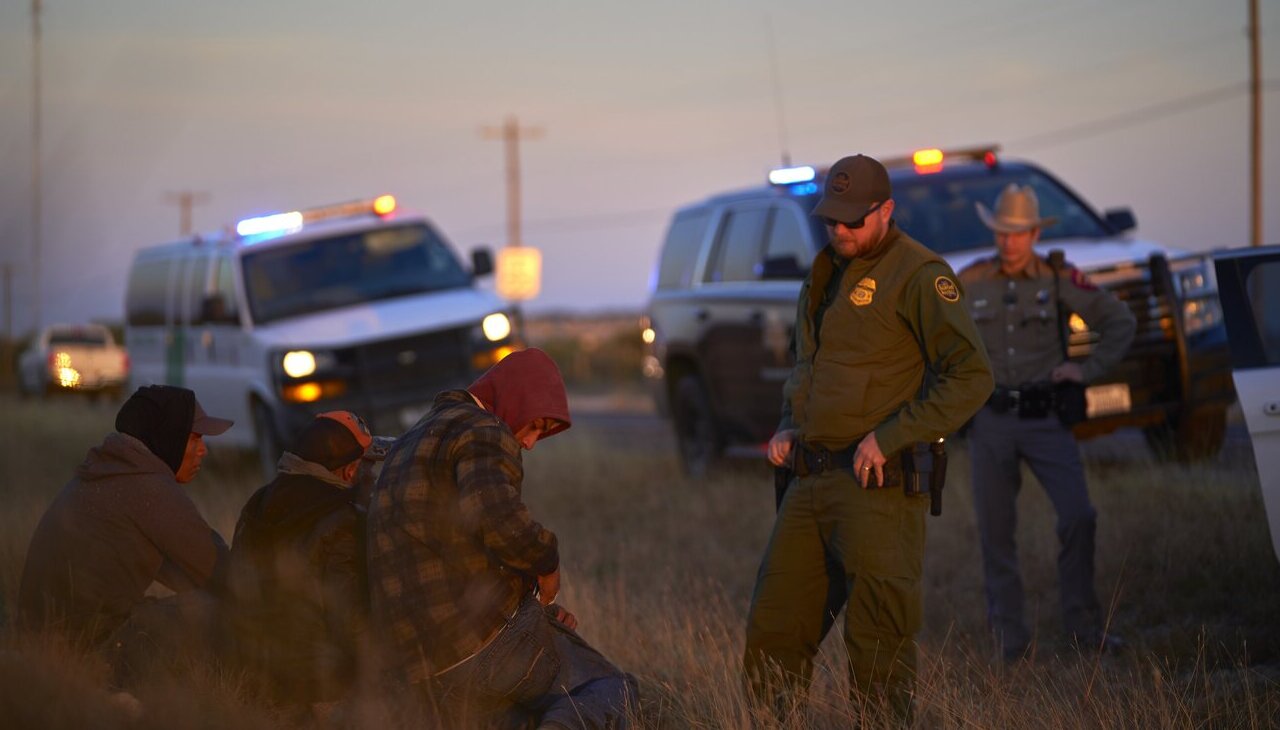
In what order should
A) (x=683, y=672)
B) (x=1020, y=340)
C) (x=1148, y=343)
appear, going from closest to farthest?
1. (x=683, y=672)
2. (x=1020, y=340)
3. (x=1148, y=343)

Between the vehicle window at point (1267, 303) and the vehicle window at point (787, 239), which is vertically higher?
the vehicle window at point (787, 239)

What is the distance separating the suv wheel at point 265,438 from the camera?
13.2 metres

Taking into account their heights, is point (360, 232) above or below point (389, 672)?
above

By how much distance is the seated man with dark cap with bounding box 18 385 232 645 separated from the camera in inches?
210

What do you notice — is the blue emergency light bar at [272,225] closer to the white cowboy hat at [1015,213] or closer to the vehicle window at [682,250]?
the vehicle window at [682,250]

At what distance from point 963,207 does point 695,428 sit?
305cm

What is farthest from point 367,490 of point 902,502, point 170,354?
point 170,354

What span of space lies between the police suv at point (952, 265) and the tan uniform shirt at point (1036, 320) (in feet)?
1.60

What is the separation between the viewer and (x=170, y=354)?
1570 cm

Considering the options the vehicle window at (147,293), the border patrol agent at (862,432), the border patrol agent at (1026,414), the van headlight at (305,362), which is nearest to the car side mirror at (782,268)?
the border patrol agent at (1026,414)

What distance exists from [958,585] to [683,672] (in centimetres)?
237

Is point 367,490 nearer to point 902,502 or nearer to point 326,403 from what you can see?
point 902,502

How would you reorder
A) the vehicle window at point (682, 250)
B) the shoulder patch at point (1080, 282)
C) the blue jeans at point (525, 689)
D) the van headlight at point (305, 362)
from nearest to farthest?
the blue jeans at point (525, 689) < the shoulder patch at point (1080, 282) < the vehicle window at point (682, 250) < the van headlight at point (305, 362)

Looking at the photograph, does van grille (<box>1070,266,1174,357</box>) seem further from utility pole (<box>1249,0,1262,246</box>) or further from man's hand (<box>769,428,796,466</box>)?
utility pole (<box>1249,0,1262,246</box>)
